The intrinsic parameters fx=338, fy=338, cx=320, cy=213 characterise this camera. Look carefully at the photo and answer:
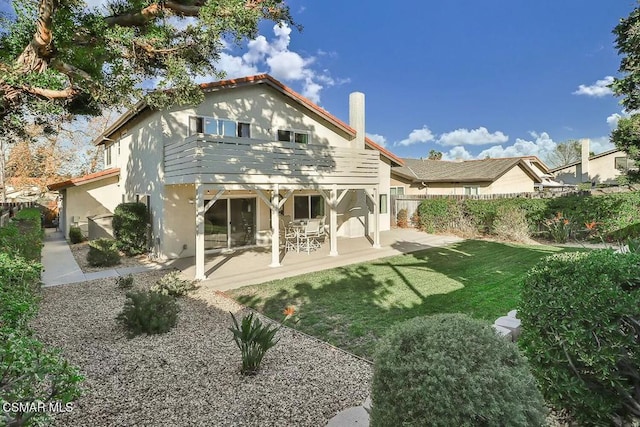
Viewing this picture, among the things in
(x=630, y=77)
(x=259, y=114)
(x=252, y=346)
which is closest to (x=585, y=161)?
(x=630, y=77)

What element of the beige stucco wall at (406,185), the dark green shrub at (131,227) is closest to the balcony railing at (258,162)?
the dark green shrub at (131,227)

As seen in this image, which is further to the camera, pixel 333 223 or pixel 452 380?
pixel 333 223

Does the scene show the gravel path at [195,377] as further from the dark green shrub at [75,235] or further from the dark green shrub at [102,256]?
the dark green shrub at [75,235]

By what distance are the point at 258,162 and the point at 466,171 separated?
2075 cm

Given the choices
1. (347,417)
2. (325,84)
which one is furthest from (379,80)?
(347,417)

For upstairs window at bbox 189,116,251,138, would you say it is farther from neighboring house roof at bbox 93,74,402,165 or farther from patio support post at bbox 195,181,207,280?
patio support post at bbox 195,181,207,280

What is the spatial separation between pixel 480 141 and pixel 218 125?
9576cm

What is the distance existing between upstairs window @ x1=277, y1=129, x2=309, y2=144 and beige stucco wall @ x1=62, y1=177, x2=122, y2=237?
33.6 ft

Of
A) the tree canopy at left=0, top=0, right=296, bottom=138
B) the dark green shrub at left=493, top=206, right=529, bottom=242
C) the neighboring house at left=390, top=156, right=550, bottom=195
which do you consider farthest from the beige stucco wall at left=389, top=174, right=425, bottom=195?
the tree canopy at left=0, top=0, right=296, bottom=138

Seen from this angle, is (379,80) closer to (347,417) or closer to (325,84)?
(325,84)

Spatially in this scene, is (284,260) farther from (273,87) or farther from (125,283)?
(273,87)

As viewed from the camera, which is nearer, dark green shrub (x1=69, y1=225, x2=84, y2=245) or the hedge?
the hedge

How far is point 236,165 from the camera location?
436 inches

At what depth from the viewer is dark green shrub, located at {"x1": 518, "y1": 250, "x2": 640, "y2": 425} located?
259 cm
